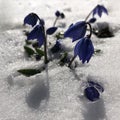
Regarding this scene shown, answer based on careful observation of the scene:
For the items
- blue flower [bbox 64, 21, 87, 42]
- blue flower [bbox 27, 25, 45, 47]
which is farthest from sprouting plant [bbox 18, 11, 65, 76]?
blue flower [bbox 64, 21, 87, 42]

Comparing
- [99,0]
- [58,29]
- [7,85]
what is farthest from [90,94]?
[99,0]

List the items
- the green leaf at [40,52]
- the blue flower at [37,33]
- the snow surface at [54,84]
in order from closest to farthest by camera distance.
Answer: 1. the snow surface at [54,84]
2. the blue flower at [37,33]
3. the green leaf at [40,52]

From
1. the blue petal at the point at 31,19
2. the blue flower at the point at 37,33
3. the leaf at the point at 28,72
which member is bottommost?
the leaf at the point at 28,72

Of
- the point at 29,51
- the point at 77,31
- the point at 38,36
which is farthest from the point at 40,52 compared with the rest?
Result: the point at 77,31

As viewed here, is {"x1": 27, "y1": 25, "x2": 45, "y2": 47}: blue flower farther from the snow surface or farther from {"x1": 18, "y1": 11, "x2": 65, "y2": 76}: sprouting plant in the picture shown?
the snow surface

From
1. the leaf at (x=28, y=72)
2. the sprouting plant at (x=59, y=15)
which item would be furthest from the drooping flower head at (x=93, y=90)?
the sprouting plant at (x=59, y=15)

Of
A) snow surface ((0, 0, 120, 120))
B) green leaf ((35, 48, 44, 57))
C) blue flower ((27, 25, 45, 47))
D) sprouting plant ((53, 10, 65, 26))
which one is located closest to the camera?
snow surface ((0, 0, 120, 120))

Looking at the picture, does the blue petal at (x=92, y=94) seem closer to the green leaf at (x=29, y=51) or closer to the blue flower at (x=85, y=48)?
the blue flower at (x=85, y=48)

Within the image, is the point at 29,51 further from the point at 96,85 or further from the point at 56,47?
the point at 96,85
